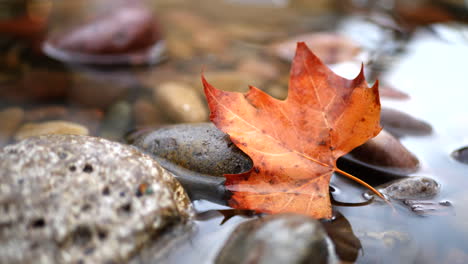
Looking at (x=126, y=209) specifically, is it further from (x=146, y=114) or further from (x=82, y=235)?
(x=146, y=114)

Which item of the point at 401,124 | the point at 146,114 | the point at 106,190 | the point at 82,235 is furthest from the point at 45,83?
the point at 401,124

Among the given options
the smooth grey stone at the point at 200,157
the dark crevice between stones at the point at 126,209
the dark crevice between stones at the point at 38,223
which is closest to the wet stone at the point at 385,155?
the smooth grey stone at the point at 200,157

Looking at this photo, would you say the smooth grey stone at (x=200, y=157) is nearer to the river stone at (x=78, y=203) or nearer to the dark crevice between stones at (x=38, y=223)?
the river stone at (x=78, y=203)

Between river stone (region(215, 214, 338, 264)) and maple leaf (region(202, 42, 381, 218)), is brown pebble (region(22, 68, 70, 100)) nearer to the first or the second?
maple leaf (region(202, 42, 381, 218))

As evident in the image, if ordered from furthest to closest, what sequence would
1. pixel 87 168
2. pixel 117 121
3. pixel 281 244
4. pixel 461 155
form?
pixel 117 121
pixel 461 155
pixel 87 168
pixel 281 244

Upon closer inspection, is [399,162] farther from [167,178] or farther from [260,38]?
[260,38]

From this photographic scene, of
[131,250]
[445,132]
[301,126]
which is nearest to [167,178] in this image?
[131,250]

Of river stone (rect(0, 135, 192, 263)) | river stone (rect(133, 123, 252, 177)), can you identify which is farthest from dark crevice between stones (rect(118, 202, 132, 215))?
river stone (rect(133, 123, 252, 177))

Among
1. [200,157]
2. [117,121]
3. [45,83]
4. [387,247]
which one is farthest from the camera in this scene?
[45,83]
